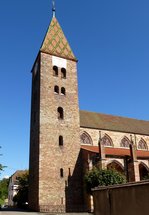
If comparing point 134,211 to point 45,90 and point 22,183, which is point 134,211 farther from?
point 22,183

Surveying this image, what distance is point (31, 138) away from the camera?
103 feet

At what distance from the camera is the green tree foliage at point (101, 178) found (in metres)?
24.3

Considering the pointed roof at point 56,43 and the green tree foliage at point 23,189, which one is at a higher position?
the pointed roof at point 56,43

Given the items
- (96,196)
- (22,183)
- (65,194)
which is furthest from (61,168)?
(96,196)

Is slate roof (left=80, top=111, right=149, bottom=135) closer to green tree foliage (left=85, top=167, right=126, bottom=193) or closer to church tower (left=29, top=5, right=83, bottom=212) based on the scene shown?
church tower (left=29, top=5, right=83, bottom=212)

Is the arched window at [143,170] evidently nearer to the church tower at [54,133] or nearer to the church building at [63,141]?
the church building at [63,141]

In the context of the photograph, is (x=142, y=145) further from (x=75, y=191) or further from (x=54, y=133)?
(x=54, y=133)

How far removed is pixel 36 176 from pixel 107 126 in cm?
1314

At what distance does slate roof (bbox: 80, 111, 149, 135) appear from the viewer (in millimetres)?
34856

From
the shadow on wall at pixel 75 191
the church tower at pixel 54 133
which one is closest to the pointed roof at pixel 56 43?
the church tower at pixel 54 133

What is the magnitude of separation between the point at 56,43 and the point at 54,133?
1363 centimetres

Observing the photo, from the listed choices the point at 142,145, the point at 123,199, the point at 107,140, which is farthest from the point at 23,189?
the point at 123,199

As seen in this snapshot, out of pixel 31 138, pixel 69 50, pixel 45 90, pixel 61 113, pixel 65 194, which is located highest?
pixel 69 50

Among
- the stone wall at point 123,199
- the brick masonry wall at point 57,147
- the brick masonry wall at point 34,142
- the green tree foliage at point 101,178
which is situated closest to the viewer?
the stone wall at point 123,199
